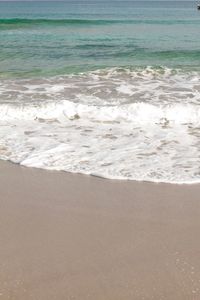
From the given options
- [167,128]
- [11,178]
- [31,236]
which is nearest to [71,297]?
[31,236]

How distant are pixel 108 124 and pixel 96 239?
4.63 meters

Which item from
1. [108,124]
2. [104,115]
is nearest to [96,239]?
[108,124]

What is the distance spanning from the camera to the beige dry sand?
3488 mm

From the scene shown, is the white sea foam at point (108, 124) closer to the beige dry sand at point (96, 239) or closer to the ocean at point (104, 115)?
the ocean at point (104, 115)

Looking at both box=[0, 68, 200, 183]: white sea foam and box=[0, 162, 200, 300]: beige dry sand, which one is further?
box=[0, 68, 200, 183]: white sea foam

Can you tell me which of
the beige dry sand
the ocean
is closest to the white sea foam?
the ocean

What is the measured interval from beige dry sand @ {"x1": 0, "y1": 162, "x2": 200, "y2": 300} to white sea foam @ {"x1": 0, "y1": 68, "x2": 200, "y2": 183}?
0.54 m

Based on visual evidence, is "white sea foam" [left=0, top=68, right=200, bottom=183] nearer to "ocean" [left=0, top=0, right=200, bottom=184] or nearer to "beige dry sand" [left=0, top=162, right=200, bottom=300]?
"ocean" [left=0, top=0, right=200, bottom=184]

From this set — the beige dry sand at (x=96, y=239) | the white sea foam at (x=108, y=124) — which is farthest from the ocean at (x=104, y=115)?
the beige dry sand at (x=96, y=239)

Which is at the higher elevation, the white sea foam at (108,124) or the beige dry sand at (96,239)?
the beige dry sand at (96,239)

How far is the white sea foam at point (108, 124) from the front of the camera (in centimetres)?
632

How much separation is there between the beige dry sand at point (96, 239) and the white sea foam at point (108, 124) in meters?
0.54

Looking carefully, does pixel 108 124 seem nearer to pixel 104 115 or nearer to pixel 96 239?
pixel 104 115

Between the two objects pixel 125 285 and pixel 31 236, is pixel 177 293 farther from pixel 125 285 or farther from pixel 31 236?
pixel 31 236
